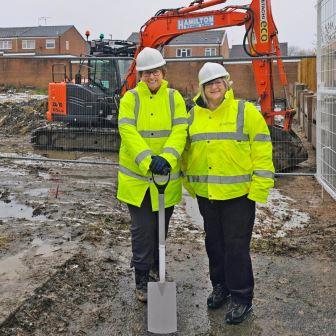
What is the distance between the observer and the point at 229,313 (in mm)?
3875

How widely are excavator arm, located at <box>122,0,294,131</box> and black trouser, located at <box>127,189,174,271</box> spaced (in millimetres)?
6251

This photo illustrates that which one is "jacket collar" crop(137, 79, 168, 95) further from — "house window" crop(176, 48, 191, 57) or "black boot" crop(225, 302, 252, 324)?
"house window" crop(176, 48, 191, 57)

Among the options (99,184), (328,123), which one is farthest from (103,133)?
(328,123)

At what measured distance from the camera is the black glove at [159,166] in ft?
12.0

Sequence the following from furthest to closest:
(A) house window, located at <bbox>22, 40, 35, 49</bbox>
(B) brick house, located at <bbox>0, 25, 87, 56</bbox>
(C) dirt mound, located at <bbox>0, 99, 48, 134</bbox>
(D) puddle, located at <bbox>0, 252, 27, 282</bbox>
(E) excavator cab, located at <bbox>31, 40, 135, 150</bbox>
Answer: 1. (A) house window, located at <bbox>22, 40, 35, 49</bbox>
2. (B) brick house, located at <bbox>0, 25, 87, 56</bbox>
3. (C) dirt mound, located at <bbox>0, 99, 48, 134</bbox>
4. (E) excavator cab, located at <bbox>31, 40, 135, 150</bbox>
5. (D) puddle, located at <bbox>0, 252, 27, 282</bbox>

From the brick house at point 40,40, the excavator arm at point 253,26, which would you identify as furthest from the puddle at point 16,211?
the brick house at point 40,40

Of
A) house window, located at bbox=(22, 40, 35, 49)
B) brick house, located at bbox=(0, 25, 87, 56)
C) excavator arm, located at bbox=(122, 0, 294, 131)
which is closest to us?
excavator arm, located at bbox=(122, 0, 294, 131)

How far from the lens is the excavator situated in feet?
32.1

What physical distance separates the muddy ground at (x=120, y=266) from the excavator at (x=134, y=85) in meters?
2.34

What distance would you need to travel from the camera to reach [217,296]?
4.12m

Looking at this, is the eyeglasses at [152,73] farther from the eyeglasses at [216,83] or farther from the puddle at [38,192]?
the puddle at [38,192]

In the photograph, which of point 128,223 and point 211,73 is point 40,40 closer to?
point 128,223

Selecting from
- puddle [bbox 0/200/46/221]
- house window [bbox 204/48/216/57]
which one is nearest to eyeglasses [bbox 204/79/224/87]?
puddle [bbox 0/200/46/221]

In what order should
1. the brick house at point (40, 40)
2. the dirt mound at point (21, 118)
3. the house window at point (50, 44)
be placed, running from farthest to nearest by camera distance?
the house window at point (50, 44)
the brick house at point (40, 40)
the dirt mound at point (21, 118)
